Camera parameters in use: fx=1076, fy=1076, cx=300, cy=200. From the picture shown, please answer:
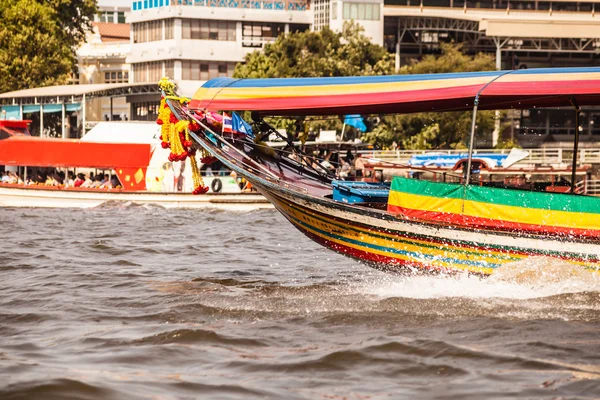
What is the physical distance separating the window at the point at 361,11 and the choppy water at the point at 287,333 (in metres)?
35.1

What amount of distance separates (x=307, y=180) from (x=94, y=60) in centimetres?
5110

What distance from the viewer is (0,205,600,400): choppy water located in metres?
7.93

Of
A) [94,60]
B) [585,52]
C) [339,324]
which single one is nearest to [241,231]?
[339,324]

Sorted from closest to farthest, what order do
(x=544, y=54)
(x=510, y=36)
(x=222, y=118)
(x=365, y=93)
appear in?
(x=365, y=93) → (x=222, y=118) → (x=510, y=36) → (x=544, y=54)

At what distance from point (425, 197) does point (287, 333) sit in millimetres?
2671

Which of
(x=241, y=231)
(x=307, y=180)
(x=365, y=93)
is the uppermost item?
(x=365, y=93)

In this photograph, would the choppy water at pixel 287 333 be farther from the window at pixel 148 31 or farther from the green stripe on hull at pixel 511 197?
the window at pixel 148 31

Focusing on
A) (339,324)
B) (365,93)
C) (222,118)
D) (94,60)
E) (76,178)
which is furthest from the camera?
(94,60)

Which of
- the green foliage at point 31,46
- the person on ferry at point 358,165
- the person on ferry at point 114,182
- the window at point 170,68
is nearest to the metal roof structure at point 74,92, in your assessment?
the green foliage at point 31,46

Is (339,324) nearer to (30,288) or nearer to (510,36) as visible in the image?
(30,288)

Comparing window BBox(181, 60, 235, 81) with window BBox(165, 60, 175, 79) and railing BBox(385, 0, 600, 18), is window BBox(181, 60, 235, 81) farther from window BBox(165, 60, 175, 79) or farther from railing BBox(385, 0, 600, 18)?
railing BBox(385, 0, 600, 18)

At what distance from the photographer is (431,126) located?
41.4 m

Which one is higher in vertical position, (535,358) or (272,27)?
(272,27)

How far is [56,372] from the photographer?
8242 mm
